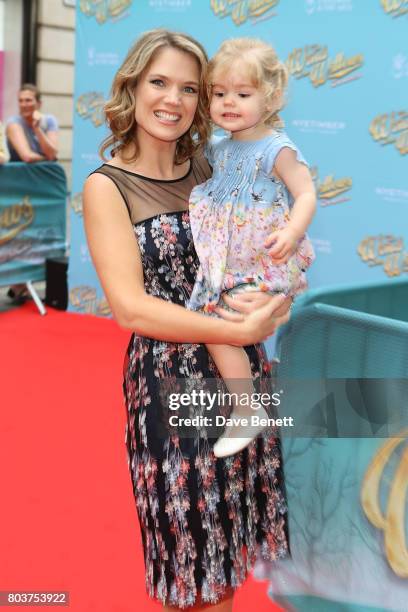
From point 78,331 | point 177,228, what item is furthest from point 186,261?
point 78,331

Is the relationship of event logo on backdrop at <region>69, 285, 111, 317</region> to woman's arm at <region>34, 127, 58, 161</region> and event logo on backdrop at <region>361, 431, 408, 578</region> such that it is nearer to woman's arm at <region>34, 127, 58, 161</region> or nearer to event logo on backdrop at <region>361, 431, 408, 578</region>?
woman's arm at <region>34, 127, 58, 161</region>

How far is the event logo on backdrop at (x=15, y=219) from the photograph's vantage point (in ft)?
20.9

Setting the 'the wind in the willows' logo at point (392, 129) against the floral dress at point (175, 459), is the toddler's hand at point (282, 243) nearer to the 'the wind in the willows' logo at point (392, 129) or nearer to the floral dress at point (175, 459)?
the floral dress at point (175, 459)

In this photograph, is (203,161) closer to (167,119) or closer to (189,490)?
(167,119)

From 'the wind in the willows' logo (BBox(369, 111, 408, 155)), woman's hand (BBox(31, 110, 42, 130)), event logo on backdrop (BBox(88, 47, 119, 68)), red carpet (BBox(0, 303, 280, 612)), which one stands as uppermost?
event logo on backdrop (BBox(88, 47, 119, 68))

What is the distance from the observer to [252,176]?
83.4 inches

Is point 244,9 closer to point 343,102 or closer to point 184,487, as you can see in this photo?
point 343,102

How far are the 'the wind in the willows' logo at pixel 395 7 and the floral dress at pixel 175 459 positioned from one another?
328 cm

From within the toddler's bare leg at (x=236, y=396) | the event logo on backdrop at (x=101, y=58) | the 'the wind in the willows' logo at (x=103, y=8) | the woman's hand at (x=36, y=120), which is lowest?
the toddler's bare leg at (x=236, y=396)

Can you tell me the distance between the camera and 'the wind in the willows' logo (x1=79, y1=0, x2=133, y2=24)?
596cm

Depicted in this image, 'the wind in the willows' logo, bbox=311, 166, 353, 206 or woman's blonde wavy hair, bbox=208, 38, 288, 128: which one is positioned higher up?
woman's blonde wavy hair, bbox=208, 38, 288, 128

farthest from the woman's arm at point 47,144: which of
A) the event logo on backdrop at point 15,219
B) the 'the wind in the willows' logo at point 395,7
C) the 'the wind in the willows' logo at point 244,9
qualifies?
the 'the wind in the willows' logo at point 395,7

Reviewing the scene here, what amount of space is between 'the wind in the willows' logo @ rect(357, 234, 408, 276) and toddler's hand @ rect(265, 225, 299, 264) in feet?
10.5

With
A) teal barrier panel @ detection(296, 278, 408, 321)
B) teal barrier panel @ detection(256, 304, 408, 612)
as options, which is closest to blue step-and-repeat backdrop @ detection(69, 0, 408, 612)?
teal barrier panel @ detection(296, 278, 408, 321)
